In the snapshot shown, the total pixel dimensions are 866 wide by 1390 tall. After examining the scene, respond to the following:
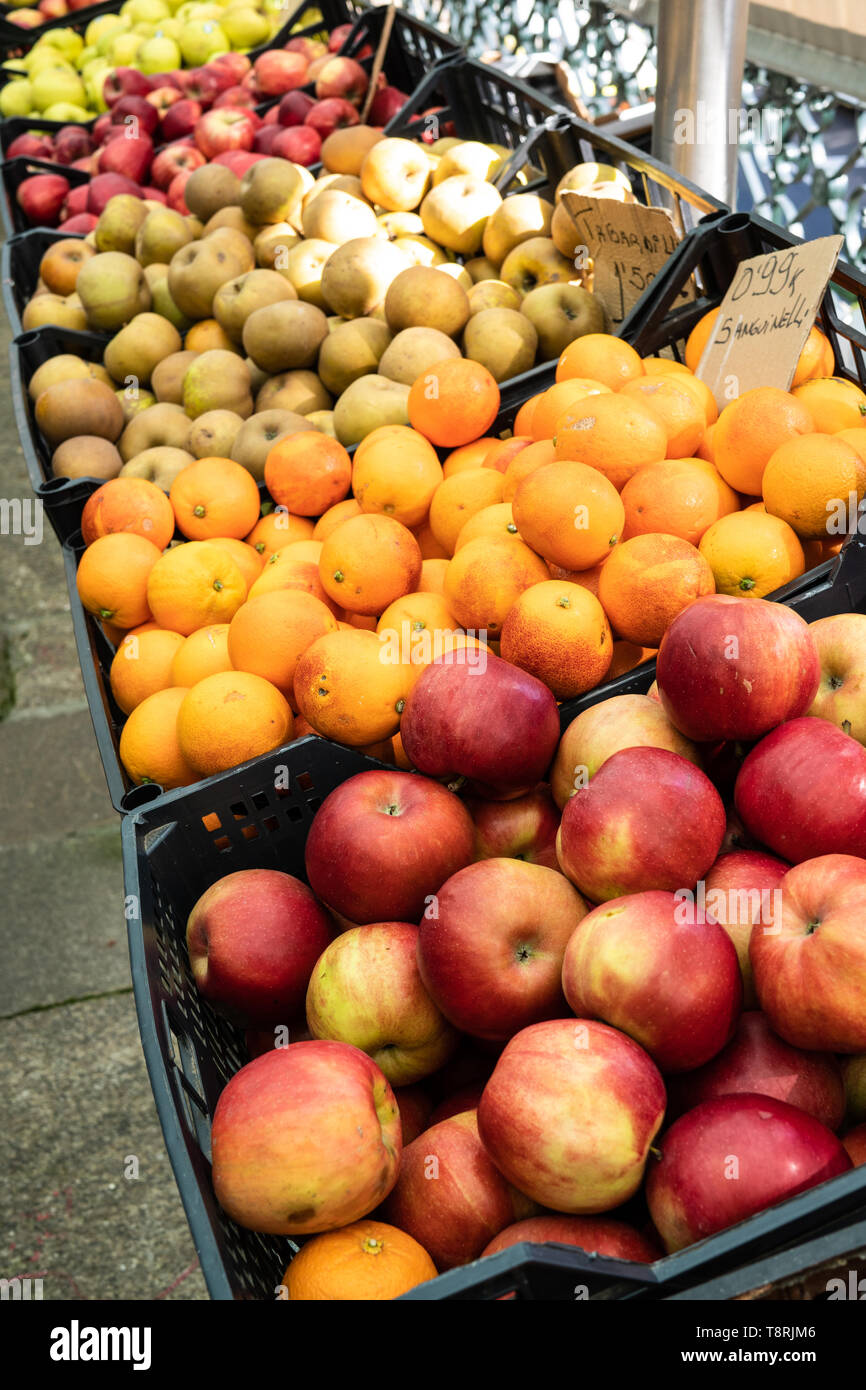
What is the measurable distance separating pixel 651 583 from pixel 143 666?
89 cm

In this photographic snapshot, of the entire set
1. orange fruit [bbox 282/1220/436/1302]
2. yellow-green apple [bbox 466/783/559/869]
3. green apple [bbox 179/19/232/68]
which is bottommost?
orange fruit [bbox 282/1220/436/1302]

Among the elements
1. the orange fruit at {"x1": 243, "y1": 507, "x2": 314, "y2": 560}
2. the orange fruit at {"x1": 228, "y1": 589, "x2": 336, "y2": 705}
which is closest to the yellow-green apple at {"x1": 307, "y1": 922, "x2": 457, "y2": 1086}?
the orange fruit at {"x1": 228, "y1": 589, "x2": 336, "y2": 705}

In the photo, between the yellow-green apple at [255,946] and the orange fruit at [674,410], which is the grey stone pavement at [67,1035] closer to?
the yellow-green apple at [255,946]

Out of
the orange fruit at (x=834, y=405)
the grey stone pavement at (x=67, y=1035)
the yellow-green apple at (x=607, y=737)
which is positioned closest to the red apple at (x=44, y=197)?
the grey stone pavement at (x=67, y=1035)

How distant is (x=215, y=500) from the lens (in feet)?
6.55

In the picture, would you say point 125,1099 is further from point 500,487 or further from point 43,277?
point 43,277

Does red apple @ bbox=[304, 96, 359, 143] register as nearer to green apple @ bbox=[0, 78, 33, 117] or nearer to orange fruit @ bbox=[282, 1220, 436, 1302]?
green apple @ bbox=[0, 78, 33, 117]

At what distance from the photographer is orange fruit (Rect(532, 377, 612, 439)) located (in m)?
1.79

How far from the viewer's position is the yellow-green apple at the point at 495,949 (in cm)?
109

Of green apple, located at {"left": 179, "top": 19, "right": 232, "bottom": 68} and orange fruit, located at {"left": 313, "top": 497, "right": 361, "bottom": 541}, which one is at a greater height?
green apple, located at {"left": 179, "top": 19, "right": 232, "bottom": 68}

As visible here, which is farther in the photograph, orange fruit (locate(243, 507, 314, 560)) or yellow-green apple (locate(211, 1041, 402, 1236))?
orange fruit (locate(243, 507, 314, 560))

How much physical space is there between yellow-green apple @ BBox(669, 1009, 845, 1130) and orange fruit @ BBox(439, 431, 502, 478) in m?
1.19

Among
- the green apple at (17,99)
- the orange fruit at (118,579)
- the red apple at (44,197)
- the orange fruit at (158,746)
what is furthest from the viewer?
the green apple at (17,99)

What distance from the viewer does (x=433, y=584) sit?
176 centimetres
